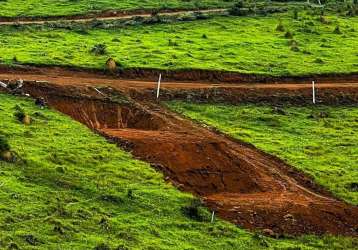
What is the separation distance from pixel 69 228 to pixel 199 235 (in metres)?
4.83

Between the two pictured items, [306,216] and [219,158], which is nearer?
[306,216]

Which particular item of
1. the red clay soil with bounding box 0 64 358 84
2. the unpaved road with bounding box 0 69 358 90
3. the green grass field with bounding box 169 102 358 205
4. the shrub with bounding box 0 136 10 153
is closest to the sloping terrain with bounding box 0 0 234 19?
the red clay soil with bounding box 0 64 358 84

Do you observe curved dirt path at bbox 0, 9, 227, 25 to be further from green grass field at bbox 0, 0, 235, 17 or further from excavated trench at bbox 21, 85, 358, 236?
excavated trench at bbox 21, 85, 358, 236

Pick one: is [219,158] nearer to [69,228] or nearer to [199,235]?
[199,235]

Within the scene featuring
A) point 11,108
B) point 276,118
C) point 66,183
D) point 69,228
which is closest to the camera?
point 69,228

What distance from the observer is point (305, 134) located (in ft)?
136

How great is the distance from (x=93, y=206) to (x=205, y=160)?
7850mm

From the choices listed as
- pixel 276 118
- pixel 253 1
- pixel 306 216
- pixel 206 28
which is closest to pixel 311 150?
pixel 276 118

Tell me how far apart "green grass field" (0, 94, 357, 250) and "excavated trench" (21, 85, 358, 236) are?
112 centimetres

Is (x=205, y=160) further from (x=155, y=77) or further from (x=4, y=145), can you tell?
(x=155, y=77)

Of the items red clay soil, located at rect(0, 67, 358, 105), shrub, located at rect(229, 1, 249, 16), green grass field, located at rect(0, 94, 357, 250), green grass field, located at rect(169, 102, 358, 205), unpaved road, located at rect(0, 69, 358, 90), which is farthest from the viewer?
shrub, located at rect(229, 1, 249, 16)

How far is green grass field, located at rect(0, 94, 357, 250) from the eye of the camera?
87.9ft

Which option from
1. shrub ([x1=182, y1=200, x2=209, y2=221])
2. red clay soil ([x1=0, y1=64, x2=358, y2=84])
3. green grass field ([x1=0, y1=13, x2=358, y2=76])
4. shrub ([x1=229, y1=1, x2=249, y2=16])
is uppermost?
shrub ([x1=229, y1=1, x2=249, y2=16])

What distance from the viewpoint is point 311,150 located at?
128 ft
